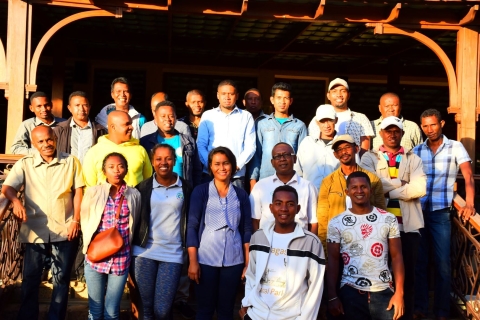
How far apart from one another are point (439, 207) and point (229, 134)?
2.22 meters

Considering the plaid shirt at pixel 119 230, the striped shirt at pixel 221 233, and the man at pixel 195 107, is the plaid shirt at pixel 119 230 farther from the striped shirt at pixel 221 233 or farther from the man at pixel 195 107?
the man at pixel 195 107

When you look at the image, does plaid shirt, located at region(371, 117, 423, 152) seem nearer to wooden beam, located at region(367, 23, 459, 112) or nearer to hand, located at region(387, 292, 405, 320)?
wooden beam, located at region(367, 23, 459, 112)

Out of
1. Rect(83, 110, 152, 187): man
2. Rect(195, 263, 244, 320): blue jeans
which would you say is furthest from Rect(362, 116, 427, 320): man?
Rect(83, 110, 152, 187): man

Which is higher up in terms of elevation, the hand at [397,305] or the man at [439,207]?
the man at [439,207]

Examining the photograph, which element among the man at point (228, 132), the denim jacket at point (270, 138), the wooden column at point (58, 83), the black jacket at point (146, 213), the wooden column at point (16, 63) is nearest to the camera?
the black jacket at point (146, 213)

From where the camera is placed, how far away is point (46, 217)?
602cm

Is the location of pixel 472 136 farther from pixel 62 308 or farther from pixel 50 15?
pixel 50 15

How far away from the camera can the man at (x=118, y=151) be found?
6078 millimetres

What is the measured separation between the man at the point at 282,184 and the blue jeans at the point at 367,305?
81 centimetres

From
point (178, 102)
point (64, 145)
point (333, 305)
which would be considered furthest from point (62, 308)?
point (178, 102)

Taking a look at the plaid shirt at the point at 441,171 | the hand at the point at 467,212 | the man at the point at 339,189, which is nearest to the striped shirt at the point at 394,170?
the man at the point at 339,189

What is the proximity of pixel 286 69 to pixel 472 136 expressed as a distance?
526cm

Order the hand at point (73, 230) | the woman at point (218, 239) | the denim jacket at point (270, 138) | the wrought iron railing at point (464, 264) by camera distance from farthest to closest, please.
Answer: the denim jacket at point (270, 138) → the wrought iron railing at point (464, 264) → the hand at point (73, 230) → the woman at point (218, 239)

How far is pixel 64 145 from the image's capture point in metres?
7.00
